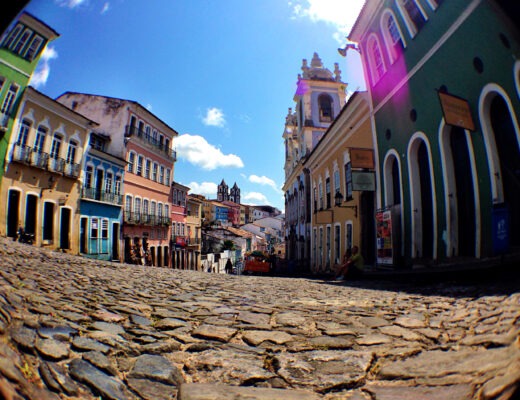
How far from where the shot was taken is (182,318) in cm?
308

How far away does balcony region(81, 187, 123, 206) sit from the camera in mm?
19753

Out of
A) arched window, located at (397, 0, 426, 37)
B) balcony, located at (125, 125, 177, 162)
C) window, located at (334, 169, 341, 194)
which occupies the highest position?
balcony, located at (125, 125, 177, 162)

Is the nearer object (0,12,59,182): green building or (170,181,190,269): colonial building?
(0,12,59,182): green building

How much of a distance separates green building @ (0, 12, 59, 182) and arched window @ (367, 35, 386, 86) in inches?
473

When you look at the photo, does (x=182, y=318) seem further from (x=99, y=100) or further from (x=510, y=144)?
(x=99, y=100)

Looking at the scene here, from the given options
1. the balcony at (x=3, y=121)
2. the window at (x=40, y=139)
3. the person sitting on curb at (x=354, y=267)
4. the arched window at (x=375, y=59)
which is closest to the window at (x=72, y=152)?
the window at (x=40, y=139)

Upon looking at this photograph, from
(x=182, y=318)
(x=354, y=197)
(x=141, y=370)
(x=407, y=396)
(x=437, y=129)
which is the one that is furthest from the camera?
(x=354, y=197)

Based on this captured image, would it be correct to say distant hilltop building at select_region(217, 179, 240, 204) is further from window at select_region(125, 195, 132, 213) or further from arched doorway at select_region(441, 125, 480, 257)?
arched doorway at select_region(441, 125, 480, 257)

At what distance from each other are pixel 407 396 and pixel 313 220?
70.0 feet

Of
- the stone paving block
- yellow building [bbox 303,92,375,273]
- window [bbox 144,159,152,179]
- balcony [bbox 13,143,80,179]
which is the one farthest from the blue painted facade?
the stone paving block

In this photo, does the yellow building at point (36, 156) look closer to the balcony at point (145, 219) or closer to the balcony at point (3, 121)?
the balcony at point (3, 121)

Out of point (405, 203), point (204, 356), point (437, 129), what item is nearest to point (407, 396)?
point (204, 356)

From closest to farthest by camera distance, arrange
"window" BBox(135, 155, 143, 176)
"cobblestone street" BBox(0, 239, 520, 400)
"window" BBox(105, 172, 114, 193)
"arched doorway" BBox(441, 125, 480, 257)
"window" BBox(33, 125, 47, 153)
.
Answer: "cobblestone street" BBox(0, 239, 520, 400)
"window" BBox(33, 125, 47, 153)
"arched doorway" BBox(441, 125, 480, 257)
"window" BBox(105, 172, 114, 193)
"window" BBox(135, 155, 143, 176)

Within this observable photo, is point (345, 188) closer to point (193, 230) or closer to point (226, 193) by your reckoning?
point (193, 230)
